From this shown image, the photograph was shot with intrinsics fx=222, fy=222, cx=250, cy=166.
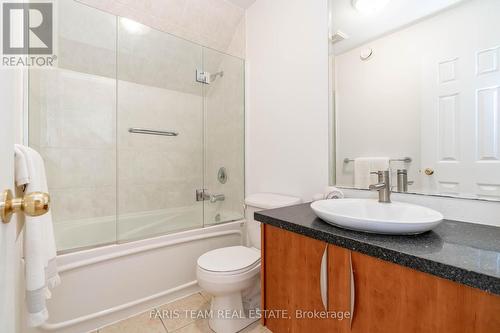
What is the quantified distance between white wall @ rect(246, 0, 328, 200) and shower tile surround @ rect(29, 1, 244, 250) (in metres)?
0.21

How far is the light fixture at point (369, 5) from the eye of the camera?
4.06 feet

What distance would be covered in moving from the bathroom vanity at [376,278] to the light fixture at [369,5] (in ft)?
3.85

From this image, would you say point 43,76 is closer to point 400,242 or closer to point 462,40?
point 400,242

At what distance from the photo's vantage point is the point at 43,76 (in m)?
1.61

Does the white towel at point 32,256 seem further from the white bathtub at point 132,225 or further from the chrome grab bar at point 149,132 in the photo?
the chrome grab bar at point 149,132

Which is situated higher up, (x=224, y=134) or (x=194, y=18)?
(x=194, y=18)

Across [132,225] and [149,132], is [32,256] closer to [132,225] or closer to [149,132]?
[132,225]

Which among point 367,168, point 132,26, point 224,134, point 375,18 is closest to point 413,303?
point 367,168

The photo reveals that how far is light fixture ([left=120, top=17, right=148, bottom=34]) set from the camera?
175 cm

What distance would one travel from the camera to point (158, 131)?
7.32 feet

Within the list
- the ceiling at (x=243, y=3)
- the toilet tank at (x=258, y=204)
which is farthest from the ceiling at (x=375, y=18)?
the toilet tank at (x=258, y=204)

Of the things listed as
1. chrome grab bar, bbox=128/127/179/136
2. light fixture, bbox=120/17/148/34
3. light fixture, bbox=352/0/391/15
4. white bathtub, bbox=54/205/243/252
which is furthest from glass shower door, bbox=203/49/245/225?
light fixture, bbox=352/0/391/15

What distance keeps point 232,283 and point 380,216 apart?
85 cm

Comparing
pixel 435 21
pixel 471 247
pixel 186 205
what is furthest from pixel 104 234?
pixel 435 21
